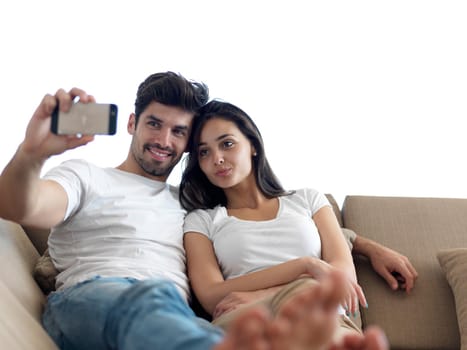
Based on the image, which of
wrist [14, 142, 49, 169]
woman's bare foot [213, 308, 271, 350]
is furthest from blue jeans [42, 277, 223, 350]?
wrist [14, 142, 49, 169]

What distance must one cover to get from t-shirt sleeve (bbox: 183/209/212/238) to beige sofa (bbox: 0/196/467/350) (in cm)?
43

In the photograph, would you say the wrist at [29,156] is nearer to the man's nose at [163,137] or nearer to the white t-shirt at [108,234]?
the white t-shirt at [108,234]

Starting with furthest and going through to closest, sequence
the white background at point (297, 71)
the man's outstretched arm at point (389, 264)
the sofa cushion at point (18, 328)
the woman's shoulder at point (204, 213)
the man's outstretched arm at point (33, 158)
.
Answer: the white background at point (297, 71) → the man's outstretched arm at point (389, 264) → the woman's shoulder at point (204, 213) → the man's outstretched arm at point (33, 158) → the sofa cushion at point (18, 328)

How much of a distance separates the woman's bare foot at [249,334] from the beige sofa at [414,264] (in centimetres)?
76

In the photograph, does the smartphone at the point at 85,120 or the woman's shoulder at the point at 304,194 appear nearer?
the smartphone at the point at 85,120

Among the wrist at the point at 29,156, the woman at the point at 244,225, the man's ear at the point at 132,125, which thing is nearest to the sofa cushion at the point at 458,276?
the woman at the point at 244,225

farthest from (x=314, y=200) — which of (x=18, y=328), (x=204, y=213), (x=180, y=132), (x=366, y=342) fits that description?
(x=366, y=342)

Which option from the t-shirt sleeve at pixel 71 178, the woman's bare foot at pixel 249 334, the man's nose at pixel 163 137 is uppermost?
the man's nose at pixel 163 137

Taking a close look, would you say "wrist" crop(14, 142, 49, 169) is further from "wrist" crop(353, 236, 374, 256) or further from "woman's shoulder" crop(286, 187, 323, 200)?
"wrist" crop(353, 236, 374, 256)

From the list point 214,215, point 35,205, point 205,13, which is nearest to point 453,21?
point 205,13

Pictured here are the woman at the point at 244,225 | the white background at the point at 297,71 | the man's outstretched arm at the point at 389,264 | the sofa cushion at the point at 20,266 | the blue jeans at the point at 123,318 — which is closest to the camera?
the blue jeans at the point at 123,318

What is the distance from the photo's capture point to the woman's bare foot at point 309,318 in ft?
2.26

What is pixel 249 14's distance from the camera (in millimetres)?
2514

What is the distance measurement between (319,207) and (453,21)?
3.90 feet
